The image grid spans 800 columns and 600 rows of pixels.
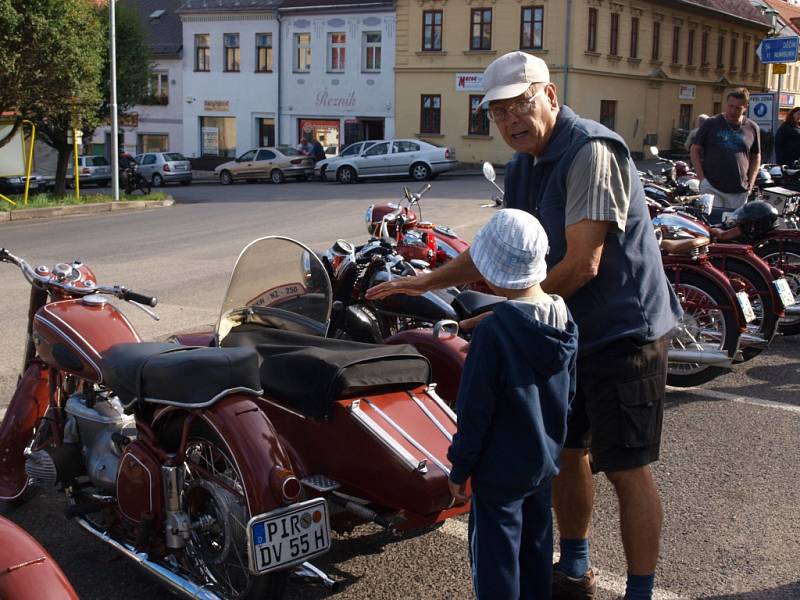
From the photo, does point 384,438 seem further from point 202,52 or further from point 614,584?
point 202,52

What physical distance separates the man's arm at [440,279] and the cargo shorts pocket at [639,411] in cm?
79

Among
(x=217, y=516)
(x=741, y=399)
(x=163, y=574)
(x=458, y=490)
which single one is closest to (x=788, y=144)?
(x=741, y=399)

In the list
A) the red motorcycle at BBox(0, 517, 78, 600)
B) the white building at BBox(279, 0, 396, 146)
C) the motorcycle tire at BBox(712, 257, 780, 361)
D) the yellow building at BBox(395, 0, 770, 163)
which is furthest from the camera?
the white building at BBox(279, 0, 396, 146)

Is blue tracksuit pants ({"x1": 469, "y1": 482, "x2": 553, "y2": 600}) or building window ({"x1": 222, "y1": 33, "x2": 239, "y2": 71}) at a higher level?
building window ({"x1": 222, "y1": 33, "x2": 239, "y2": 71})

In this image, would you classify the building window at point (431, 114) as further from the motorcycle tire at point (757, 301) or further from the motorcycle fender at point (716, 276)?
the motorcycle fender at point (716, 276)

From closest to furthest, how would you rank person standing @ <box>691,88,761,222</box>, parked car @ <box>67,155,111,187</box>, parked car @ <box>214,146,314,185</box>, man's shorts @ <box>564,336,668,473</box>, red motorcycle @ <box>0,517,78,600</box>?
1. red motorcycle @ <box>0,517,78,600</box>
2. man's shorts @ <box>564,336,668,473</box>
3. person standing @ <box>691,88,761,222</box>
4. parked car @ <box>214,146,314,185</box>
5. parked car @ <box>67,155,111,187</box>

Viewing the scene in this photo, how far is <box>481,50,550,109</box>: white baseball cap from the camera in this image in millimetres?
3336

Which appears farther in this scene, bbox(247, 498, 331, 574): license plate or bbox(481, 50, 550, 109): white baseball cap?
bbox(481, 50, 550, 109): white baseball cap

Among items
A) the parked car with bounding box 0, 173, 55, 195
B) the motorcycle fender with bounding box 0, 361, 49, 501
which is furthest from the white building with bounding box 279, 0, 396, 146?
the motorcycle fender with bounding box 0, 361, 49, 501

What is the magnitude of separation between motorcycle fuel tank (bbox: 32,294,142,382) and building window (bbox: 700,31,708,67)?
159 feet

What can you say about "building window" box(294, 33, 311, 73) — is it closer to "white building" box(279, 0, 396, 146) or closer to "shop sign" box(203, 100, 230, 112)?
"white building" box(279, 0, 396, 146)

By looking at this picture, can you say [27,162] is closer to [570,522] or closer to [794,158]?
[794,158]

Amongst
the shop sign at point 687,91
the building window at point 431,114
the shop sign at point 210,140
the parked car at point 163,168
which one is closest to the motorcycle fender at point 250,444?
the parked car at point 163,168

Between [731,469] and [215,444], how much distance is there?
117 inches
